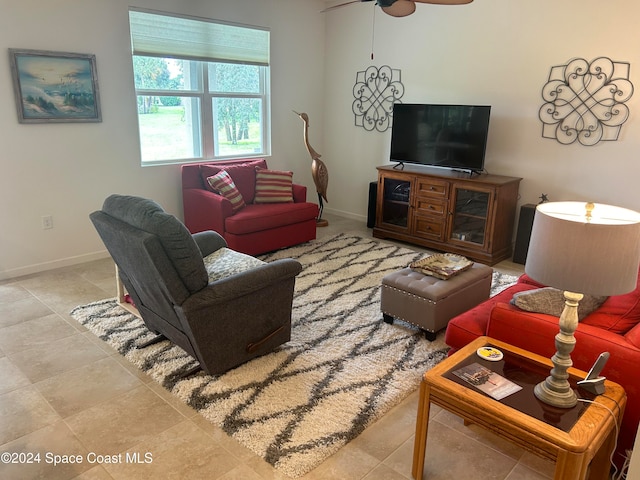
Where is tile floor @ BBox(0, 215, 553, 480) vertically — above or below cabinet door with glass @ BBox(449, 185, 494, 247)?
below

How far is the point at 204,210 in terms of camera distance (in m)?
4.59

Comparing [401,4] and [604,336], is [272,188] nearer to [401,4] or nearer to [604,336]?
[401,4]

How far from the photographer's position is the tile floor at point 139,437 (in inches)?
78.8

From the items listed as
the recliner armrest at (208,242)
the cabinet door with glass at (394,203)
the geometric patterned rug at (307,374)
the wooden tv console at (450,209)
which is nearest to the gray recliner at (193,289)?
the geometric patterned rug at (307,374)

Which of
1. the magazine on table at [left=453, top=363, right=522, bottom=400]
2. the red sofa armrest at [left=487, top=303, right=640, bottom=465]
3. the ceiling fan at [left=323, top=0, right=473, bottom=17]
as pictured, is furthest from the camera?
the ceiling fan at [left=323, top=0, right=473, bottom=17]

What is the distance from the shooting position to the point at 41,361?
2.79 metres

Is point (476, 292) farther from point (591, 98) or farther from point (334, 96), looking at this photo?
point (334, 96)

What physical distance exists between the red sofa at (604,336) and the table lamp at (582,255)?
360 mm

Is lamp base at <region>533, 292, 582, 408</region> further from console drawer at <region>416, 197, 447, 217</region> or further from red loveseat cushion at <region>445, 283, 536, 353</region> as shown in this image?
console drawer at <region>416, 197, 447, 217</region>

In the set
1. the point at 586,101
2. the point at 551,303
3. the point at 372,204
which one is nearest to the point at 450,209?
the point at 372,204

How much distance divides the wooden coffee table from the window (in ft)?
12.8

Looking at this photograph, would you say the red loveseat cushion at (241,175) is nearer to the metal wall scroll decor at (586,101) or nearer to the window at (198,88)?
the window at (198,88)

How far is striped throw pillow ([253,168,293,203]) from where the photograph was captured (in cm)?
497

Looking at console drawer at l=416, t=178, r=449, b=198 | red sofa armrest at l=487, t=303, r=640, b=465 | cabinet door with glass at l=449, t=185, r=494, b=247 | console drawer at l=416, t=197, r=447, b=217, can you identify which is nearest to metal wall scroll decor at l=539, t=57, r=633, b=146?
cabinet door with glass at l=449, t=185, r=494, b=247
